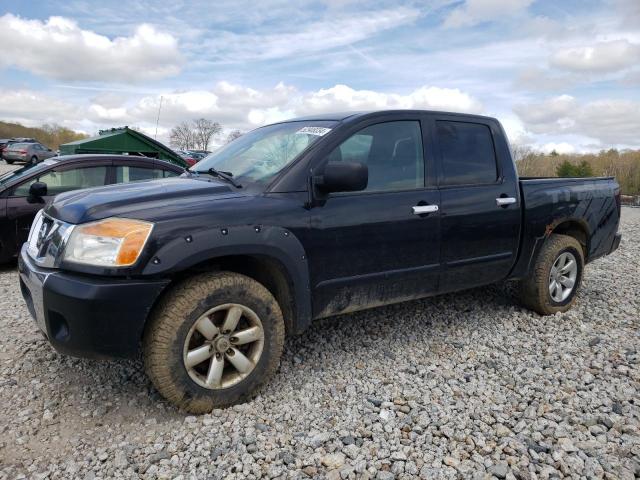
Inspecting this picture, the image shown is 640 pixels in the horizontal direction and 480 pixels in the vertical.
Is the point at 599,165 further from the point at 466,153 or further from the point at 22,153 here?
the point at 466,153

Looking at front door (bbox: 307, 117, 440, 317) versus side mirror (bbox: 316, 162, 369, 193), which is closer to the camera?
side mirror (bbox: 316, 162, 369, 193)

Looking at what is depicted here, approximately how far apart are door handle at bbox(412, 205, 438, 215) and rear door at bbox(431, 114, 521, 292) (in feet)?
0.29

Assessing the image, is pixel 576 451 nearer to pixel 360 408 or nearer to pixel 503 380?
pixel 503 380

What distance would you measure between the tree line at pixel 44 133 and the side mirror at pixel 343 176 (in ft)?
272

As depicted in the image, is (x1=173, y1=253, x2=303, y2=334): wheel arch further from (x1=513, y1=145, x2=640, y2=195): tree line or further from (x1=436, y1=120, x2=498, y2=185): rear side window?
(x1=513, y1=145, x2=640, y2=195): tree line

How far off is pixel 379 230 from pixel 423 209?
429 millimetres

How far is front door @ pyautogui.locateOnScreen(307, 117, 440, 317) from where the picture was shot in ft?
10.1

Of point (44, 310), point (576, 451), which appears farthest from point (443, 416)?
point (44, 310)

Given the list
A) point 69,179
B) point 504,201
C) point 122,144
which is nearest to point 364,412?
point 504,201

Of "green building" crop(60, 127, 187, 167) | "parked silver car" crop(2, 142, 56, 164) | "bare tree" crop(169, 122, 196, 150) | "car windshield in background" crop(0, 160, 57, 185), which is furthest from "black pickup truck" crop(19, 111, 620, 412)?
"bare tree" crop(169, 122, 196, 150)

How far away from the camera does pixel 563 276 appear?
4.70m

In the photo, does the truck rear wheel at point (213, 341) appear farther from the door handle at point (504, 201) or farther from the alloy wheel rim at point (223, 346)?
the door handle at point (504, 201)

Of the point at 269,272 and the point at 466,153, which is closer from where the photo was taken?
the point at 269,272

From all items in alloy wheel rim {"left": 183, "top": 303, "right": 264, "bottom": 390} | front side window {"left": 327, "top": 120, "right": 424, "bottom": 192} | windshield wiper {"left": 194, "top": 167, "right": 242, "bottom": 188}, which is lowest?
alloy wheel rim {"left": 183, "top": 303, "right": 264, "bottom": 390}
